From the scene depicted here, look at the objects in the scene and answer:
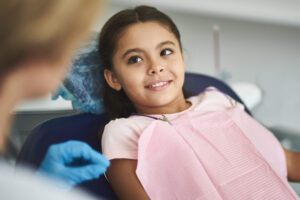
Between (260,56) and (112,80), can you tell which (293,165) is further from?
(260,56)

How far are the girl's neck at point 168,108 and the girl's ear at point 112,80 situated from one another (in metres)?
0.09

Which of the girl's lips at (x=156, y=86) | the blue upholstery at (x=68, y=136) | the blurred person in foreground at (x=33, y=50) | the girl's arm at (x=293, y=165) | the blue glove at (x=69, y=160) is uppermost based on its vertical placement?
the blurred person in foreground at (x=33, y=50)

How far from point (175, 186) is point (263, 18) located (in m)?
0.92

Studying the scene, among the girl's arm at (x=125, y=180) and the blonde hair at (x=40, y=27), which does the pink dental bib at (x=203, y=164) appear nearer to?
the girl's arm at (x=125, y=180)

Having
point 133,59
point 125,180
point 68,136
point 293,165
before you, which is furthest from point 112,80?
point 293,165

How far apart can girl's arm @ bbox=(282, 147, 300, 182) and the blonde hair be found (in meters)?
0.82

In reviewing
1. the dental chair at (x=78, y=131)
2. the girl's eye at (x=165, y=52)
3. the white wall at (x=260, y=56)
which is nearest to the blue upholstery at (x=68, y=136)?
the dental chair at (x=78, y=131)

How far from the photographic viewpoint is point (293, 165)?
980 millimetres

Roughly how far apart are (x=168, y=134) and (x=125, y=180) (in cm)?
17

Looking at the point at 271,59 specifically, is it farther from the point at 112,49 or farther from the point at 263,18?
the point at 112,49

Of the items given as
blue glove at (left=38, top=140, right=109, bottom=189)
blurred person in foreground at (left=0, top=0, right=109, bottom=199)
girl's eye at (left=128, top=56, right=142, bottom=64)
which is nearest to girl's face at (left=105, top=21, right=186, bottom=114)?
girl's eye at (left=128, top=56, right=142, bottom=64)

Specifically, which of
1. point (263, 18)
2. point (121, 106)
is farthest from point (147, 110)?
point (263, 18)

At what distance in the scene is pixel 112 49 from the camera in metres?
0.96

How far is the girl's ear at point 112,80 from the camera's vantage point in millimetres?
980
